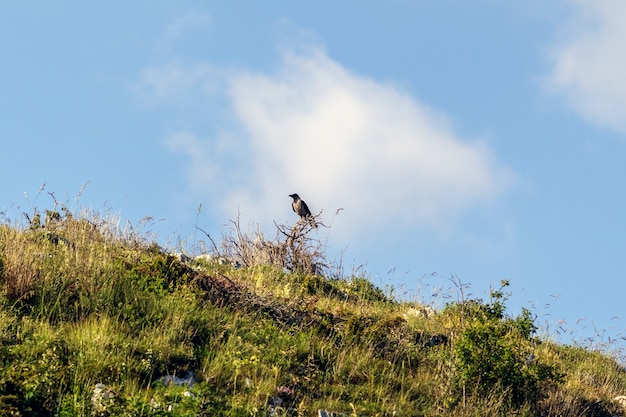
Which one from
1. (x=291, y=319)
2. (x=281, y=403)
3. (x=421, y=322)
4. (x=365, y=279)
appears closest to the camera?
(x=281, y=403)

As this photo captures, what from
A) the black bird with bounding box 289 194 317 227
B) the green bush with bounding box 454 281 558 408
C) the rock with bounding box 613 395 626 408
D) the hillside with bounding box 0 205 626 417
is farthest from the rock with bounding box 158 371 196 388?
the black bird with bounding box 289 194 317 227

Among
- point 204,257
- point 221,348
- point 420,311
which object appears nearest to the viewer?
point 221,348

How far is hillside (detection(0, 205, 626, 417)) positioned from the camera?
8.77m

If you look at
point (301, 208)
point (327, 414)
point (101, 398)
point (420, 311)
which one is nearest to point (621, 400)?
point (420, 311)

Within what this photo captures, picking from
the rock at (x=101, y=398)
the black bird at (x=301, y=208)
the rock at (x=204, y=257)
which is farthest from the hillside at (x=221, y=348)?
the black bird at (x=301, y=208)

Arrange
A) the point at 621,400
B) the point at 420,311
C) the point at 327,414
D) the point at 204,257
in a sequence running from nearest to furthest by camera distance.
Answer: the point at 327,414
the point at 621,400
the point at 420,311
the point at 204,257

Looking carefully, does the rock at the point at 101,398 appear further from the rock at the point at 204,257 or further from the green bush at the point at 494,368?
the rock at the point at 204,257

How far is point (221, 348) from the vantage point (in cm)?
1040

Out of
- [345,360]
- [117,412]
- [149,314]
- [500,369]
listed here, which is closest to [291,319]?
[345,360]

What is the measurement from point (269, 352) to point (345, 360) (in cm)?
115

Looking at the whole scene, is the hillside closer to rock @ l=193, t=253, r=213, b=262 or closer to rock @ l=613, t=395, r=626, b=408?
rock @ l=613, t=395, r=626, b=408

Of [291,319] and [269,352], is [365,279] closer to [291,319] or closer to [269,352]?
[291,319]

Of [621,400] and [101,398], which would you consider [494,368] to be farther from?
[101,398]

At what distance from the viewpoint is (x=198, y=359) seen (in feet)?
32.8
